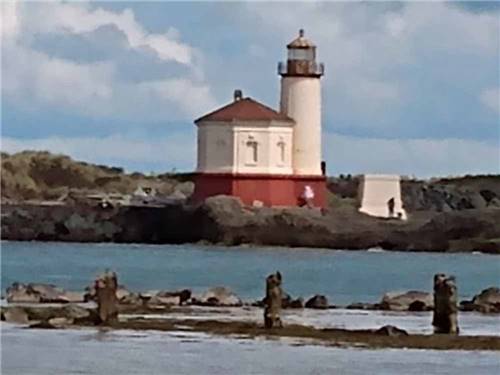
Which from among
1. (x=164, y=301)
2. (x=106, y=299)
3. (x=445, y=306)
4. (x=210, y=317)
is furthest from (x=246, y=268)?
(x=445, y=306)

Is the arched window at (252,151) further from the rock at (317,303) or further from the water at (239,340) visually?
the rock at (317,303)

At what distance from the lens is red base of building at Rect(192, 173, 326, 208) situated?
182 feet

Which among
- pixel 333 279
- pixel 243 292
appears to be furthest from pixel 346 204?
pixel 243 292

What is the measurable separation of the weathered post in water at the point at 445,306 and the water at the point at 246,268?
30.1 feet

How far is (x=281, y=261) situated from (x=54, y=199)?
22.5 meters

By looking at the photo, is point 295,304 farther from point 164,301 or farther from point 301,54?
point 301,54

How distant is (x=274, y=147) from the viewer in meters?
55.6

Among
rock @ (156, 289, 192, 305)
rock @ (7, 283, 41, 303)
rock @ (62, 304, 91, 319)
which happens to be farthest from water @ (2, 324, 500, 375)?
rock @ (156, 289, 192, 305)

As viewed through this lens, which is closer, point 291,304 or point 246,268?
point 291,304

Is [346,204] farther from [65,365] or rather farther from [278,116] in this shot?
[65,365]

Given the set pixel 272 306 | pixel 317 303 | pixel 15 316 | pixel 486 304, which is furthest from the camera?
pixel 317 303

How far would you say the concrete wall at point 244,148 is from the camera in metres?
55.5

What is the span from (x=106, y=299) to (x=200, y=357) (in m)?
3.28

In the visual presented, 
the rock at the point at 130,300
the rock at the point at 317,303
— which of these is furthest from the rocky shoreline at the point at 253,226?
the rock at the point at 130,300
